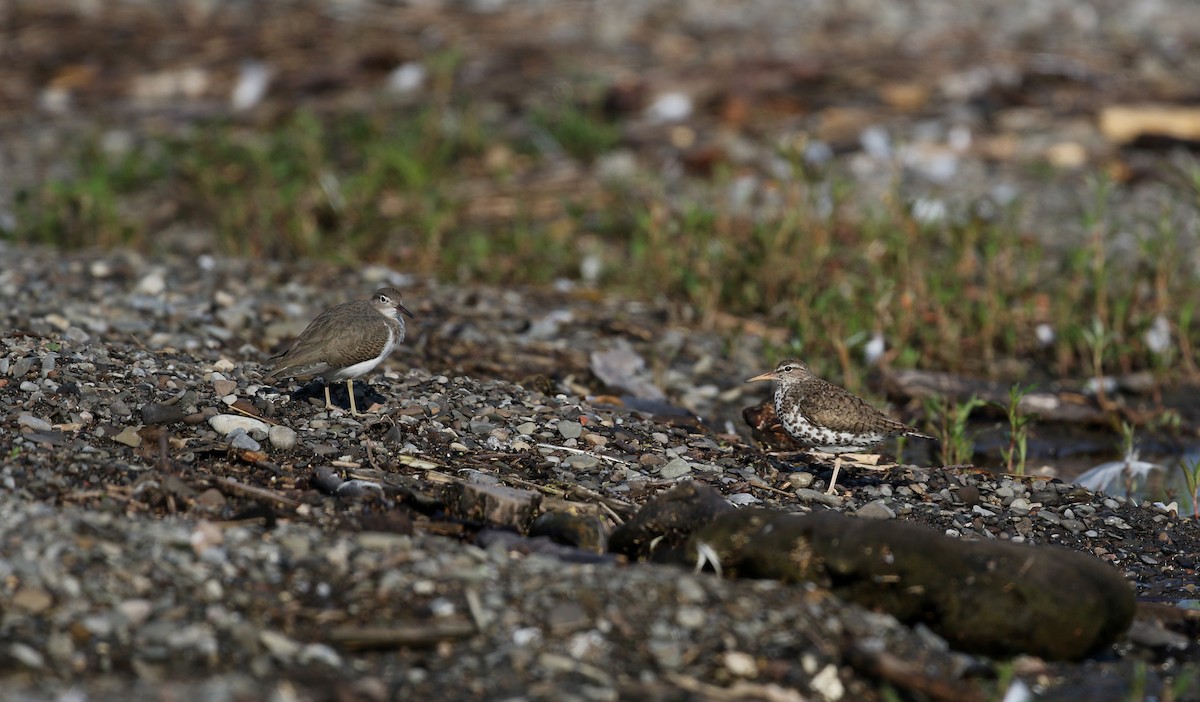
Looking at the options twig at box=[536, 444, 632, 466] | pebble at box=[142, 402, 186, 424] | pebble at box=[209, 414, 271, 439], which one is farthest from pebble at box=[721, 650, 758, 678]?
pebble at box=[142, 402, 186, 424]

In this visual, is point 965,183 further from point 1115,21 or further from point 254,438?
point 254,438

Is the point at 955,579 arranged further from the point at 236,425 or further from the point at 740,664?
the point at 236,425

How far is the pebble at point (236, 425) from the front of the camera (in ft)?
21.6

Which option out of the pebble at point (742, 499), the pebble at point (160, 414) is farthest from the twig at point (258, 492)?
the pebble at point (742, 499)

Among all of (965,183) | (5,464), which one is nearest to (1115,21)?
(965,183)

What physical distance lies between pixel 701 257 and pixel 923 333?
5.64 feet

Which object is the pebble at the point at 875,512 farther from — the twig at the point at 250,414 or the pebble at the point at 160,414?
the pebble at the point at 160,414

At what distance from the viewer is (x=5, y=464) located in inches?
225

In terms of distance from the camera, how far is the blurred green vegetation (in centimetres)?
966

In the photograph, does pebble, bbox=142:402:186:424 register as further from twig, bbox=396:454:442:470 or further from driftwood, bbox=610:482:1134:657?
driftwood, bbox=610:482:1134:657

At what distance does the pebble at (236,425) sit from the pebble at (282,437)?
5 cm

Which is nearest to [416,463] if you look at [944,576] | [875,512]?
[875,512]

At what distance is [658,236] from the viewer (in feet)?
34.3

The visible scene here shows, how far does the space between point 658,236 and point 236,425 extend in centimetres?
456
